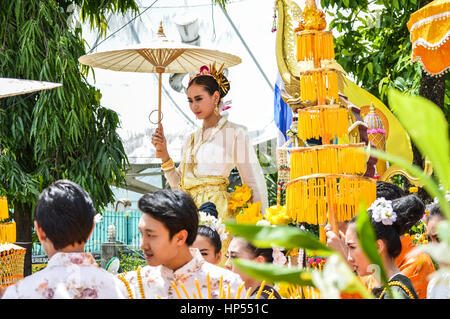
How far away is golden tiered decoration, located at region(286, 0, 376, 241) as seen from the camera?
3.38 m

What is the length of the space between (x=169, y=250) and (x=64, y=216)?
1.52 feet

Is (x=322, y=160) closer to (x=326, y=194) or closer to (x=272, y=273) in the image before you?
(x=326, y=194)

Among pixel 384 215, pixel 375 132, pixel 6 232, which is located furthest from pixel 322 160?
pixel 6 232

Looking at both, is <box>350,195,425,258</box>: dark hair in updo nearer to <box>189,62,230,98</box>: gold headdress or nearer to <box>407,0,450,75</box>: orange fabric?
<box>407,0,450,75</box>: orange fabric

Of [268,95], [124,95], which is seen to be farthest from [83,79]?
→ [268,95]

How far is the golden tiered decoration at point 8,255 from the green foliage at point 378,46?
12.6ft

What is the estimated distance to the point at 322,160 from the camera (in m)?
3.39

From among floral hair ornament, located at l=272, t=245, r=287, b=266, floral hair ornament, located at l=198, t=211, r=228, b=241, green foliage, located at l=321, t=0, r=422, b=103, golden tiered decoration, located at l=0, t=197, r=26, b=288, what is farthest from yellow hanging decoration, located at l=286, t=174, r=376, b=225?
green foliage, located at l=321, t=0, r=422, b=103

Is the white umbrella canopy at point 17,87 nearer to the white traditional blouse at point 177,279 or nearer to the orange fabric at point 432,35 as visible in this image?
the orange fabric at point 432,35

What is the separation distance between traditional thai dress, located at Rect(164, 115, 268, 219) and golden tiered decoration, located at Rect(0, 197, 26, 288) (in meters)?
1.95

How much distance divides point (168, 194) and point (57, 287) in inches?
24.3

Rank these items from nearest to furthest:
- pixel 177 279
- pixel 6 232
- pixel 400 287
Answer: pixel 177 279 → pixel 400 287 → pixel 6 232

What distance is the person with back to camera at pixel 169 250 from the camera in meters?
2.30

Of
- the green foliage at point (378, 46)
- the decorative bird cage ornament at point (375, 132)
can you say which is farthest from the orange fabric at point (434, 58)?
the green foliage at point (378, 46)
